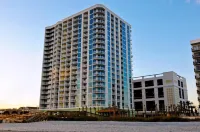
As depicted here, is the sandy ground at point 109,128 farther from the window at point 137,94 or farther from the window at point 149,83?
the window at point 137,94

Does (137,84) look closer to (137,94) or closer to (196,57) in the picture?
(137,94)

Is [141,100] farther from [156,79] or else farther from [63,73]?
[63,73]

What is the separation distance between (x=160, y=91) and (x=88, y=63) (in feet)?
134

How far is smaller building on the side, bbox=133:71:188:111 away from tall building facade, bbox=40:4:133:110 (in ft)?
17.3

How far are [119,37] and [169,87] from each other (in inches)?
1544

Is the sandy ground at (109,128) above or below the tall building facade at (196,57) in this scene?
below

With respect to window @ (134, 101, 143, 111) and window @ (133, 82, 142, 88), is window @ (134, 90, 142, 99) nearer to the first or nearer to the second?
window @ (133, 82, 142, 88)

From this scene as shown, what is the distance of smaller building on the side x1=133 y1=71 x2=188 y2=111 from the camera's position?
10681 cm

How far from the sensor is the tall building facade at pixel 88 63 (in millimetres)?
104438

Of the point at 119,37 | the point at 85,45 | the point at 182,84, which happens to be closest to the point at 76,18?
the point at 85,45

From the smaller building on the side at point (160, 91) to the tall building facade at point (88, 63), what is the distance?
5.28 metres

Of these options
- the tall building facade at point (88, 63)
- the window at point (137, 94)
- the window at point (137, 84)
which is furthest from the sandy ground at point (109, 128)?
the window at point (137, 84)

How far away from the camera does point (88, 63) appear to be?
108 meters

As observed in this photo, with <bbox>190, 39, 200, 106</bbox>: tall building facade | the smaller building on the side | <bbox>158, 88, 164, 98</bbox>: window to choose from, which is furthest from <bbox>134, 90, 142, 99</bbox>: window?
<bbox>190, 39, 200, 106</bbox>: tall building facade
